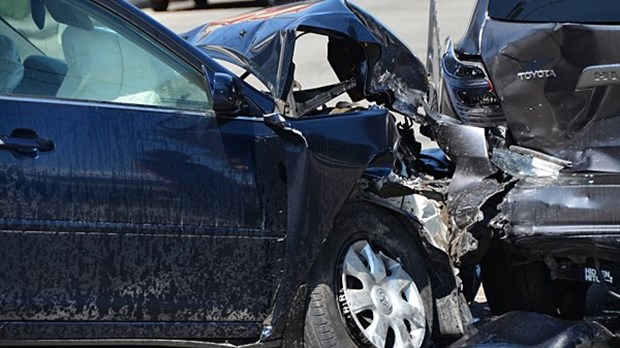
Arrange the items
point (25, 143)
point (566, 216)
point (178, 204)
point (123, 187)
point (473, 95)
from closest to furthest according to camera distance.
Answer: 1. point (25, 143)
2. point (123, 187)
3. point (178, 204)
4. point (566, 216)
5. point (473, 95)

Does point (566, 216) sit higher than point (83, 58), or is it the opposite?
point (83, 58)

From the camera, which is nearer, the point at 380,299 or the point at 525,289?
the point at 380,299

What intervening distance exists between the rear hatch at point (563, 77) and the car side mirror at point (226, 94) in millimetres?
1363

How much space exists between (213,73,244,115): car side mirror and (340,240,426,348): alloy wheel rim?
0.86 meters

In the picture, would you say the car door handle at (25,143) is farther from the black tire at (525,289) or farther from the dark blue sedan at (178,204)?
the black tire at (525,289)

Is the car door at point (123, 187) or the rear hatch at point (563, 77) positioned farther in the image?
the rear hatch at point (563, 77)

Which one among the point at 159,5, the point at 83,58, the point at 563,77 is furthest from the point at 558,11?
the point at 159,5

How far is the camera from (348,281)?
5141 mm

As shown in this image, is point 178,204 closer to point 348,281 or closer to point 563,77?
point 348,281

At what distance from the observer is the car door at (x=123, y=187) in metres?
4.38

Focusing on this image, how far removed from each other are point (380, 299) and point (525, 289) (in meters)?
1.00

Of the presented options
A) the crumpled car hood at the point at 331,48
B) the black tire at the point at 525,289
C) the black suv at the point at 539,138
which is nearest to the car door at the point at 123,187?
the crumpled car hood at the point at 331,48

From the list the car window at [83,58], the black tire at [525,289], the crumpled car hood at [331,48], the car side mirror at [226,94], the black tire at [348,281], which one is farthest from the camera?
the black tire at [525,289]

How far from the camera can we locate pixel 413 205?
5.61 metres
